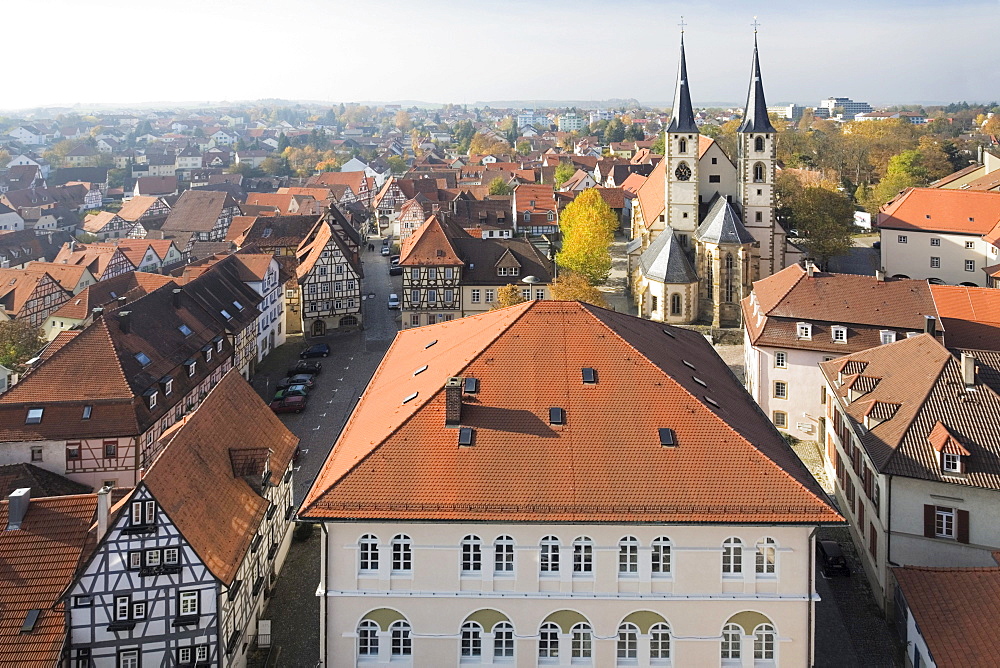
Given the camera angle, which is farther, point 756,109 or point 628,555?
point 756,109

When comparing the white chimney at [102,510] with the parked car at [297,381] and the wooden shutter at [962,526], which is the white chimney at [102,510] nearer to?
the parked car at [297,381]

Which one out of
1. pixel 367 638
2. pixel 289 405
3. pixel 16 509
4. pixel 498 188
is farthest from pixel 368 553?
pixel 498 188

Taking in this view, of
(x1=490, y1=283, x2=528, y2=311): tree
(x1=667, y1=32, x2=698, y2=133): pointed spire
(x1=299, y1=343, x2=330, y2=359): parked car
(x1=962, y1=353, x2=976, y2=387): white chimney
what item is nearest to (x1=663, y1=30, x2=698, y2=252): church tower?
(x1=667, y1=32, x2=698, y2=133): pointed spire

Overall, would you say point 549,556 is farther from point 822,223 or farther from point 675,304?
point 822,223

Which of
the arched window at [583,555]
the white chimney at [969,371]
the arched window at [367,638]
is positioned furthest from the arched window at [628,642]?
the white chimney at [969,371]

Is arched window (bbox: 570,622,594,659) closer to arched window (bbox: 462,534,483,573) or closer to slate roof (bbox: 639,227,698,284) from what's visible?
arched window (bbox: 462,534,483,573)
